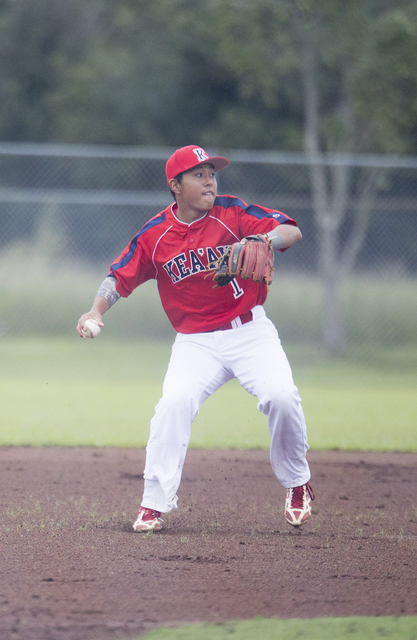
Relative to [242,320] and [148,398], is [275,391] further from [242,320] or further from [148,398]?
[148,398]

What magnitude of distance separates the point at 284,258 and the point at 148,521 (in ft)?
26.4

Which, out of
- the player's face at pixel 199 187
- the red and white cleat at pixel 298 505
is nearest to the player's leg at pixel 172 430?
the red and white cleat at pixel 298 505

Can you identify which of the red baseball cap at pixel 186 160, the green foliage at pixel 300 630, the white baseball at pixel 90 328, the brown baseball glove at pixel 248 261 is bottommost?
the green foliage at pixel 300 630

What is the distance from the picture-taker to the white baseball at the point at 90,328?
3.54m

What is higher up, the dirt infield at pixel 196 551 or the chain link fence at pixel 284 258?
the chain link fence at pixel 284 258

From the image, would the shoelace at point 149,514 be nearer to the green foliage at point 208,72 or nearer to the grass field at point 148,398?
the grass field at point 148,398

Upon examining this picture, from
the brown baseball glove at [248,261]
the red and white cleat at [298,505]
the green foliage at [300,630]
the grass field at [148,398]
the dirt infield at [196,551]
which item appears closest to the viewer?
the green foliage at [300,630]

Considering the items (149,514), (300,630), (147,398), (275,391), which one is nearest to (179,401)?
(275,391)

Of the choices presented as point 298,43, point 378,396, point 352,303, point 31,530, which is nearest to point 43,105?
point 298,43

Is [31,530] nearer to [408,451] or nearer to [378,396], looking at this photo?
[408,451]

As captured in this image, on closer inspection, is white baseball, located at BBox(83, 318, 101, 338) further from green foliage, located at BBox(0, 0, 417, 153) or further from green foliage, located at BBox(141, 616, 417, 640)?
green foliage, located at BBox(0, 0, 417, 153)

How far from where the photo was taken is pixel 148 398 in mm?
7930

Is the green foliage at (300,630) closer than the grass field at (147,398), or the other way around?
the green foliage at (300,630)

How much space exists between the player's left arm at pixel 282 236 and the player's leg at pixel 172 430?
0.70 m
